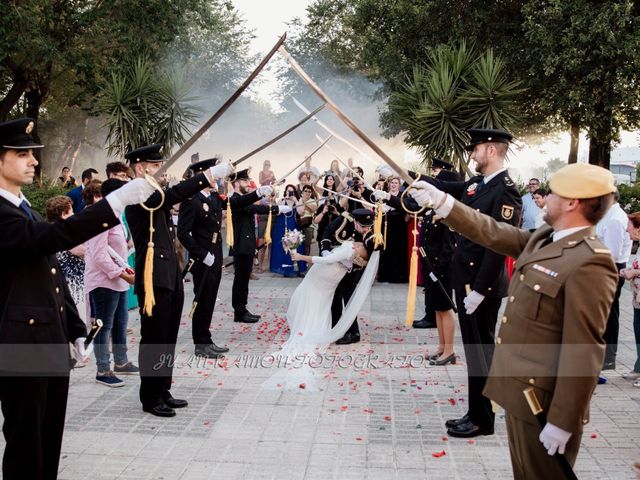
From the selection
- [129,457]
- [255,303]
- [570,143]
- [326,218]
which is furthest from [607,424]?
[570,143]

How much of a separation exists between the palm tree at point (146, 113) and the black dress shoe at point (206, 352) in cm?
757

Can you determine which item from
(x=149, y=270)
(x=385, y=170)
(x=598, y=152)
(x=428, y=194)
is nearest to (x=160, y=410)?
(x=149, y=270)

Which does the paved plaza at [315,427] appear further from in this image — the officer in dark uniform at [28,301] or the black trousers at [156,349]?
the officer in dark uniform at [28,301]

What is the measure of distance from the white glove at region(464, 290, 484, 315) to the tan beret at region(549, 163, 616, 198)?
2260mm

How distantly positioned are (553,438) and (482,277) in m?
2.41

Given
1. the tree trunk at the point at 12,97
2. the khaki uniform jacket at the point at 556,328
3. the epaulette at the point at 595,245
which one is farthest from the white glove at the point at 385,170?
the tree trunk at the point at 12,97

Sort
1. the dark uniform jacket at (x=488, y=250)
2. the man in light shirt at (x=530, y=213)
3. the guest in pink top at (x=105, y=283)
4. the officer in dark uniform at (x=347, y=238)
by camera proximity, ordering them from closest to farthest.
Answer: the dark uniform jacket at (x=488, y=250)
the guest in pink top at (x=105, y=283)
the officer in dark uniform at (x=347, y=238)
the man in light shirt at (x=530, y=213)

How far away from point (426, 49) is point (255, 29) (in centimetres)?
1541

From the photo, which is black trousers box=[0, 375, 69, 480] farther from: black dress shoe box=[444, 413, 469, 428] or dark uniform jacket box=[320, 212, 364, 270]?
dark uniform jacket box=[320, 212, 364, 270]

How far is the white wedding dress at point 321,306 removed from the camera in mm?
8002

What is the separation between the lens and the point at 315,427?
5.66 metres

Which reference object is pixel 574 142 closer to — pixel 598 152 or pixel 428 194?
pixel 598 152

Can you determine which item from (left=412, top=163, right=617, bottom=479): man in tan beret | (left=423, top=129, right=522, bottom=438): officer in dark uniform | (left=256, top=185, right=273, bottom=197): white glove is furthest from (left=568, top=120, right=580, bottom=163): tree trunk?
(left=412, top=163, right=617, bottom=479): man in tan beret

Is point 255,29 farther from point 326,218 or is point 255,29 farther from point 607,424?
point 607,424
